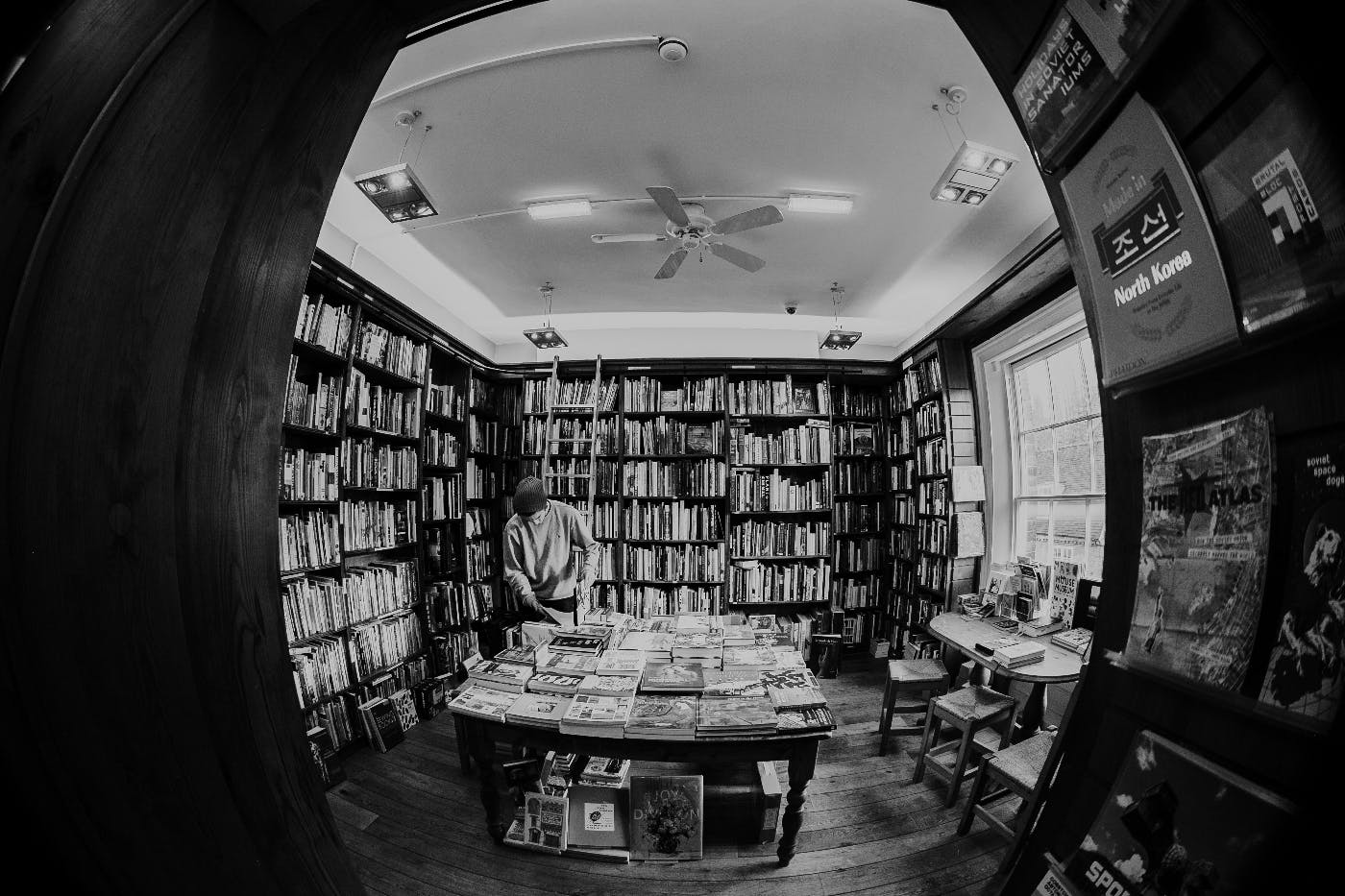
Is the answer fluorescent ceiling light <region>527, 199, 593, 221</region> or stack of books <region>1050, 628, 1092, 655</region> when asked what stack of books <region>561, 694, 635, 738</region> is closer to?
stack of books <region>1050, 628, 1092, 655</region>

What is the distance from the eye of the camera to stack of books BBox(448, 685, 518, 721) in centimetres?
175

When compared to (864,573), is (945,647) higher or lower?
lower

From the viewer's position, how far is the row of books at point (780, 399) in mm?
4496

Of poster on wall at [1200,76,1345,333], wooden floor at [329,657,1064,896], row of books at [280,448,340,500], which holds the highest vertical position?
poster on wall at [1200,76,1345,333]

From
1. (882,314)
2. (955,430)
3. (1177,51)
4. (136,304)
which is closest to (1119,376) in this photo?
(1177,51)

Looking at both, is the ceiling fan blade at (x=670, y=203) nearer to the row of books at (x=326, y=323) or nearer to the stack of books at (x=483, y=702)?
the row of books at (x=326, y=323)

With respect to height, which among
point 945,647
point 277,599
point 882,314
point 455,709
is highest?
point 882,314

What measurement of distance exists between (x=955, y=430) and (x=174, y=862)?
14.4ft

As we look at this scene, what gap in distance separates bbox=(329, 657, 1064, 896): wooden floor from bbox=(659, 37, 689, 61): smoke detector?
314 cm

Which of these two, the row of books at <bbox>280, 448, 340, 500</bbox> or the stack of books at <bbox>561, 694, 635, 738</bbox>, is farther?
the row of books at <bbox>280, 448, 340, 500</bbox>

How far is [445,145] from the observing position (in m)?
2.36

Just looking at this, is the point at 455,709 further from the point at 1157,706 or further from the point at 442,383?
the point at 442,383

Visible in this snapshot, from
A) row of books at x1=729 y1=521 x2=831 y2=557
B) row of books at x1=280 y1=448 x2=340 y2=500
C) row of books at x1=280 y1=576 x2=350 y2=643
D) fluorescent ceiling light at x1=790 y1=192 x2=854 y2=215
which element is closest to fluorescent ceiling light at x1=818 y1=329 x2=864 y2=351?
fluorescent ceiling light at x1=790 y1=192 x2=854 y2=215

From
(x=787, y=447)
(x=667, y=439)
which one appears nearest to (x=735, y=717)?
(x=667, y=439)
